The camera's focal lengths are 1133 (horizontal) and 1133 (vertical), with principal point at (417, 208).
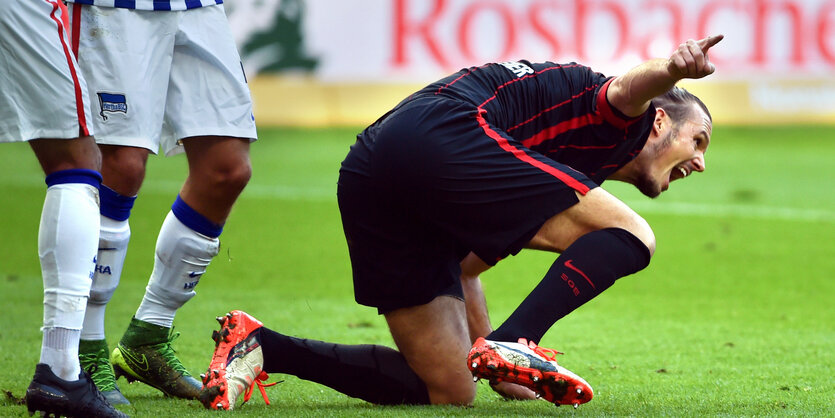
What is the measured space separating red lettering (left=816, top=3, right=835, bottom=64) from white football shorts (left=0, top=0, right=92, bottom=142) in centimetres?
1327

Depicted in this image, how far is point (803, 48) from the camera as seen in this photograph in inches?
575

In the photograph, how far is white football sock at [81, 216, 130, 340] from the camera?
352cm

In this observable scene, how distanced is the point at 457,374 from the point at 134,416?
3.07 ft

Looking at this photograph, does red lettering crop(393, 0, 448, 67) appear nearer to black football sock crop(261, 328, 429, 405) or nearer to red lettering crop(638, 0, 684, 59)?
red lettering crop(638, 0, 684, 59)

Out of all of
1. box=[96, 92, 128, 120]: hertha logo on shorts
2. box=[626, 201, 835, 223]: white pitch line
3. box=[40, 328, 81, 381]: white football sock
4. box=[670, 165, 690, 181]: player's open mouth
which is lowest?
box=[626, 201, 835, 223]: white pitch line

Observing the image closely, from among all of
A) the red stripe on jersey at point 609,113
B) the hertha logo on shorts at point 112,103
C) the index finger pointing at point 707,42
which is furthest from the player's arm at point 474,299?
the hertha logo on shorts at point 112,103

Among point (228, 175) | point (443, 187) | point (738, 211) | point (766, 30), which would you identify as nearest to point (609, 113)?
point (443, 187)

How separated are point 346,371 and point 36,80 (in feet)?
4.02

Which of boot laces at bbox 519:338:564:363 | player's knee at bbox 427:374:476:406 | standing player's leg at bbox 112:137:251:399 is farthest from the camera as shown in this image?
standing player's leg at bbox 112:137:251:399

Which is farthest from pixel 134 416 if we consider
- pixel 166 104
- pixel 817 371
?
→ pixel 817 371

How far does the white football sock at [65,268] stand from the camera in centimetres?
281

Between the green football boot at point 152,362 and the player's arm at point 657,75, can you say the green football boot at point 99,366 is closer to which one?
the green football boot at point 152,362

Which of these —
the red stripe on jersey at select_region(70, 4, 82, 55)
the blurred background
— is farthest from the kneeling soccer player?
the blurred background

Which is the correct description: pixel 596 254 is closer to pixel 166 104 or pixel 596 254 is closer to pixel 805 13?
pixel 166 104
